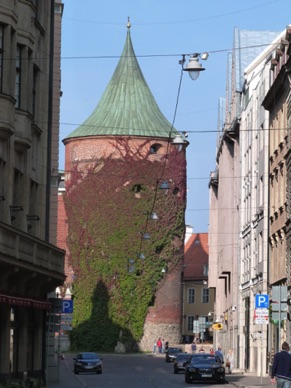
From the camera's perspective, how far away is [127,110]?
9656cm

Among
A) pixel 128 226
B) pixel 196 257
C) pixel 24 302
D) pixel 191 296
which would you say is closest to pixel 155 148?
pixel 128 226

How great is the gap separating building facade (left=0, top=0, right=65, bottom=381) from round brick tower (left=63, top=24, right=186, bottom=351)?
4613cm

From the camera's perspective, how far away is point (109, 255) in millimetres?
88812

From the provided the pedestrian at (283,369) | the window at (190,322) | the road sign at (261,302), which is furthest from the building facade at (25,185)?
the window at (190,322)

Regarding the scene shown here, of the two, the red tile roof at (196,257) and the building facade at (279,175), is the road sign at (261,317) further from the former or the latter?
the red tile roof at (196,257)

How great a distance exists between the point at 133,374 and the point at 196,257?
7547 cm

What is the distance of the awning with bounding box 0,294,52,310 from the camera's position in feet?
103

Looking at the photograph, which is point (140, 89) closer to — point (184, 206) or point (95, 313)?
point (184, 206)

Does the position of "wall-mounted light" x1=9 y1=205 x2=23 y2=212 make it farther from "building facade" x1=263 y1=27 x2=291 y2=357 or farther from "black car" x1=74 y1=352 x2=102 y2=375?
"black car" x1=74 y1=352 x2=102 y2=375

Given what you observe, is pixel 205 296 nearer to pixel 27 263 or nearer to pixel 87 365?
pixel 87 365

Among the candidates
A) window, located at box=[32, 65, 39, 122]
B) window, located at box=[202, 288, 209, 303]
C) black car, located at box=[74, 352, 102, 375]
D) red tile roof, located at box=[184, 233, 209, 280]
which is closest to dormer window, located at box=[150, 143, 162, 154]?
black car, located at box=[74, 352, 102, 375]

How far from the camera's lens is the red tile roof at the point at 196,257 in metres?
131

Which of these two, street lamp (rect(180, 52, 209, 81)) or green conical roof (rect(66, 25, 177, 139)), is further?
green conical roof (rect(66, 25, 177, 139))

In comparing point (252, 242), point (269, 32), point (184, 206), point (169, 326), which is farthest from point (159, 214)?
point (252, 242)
